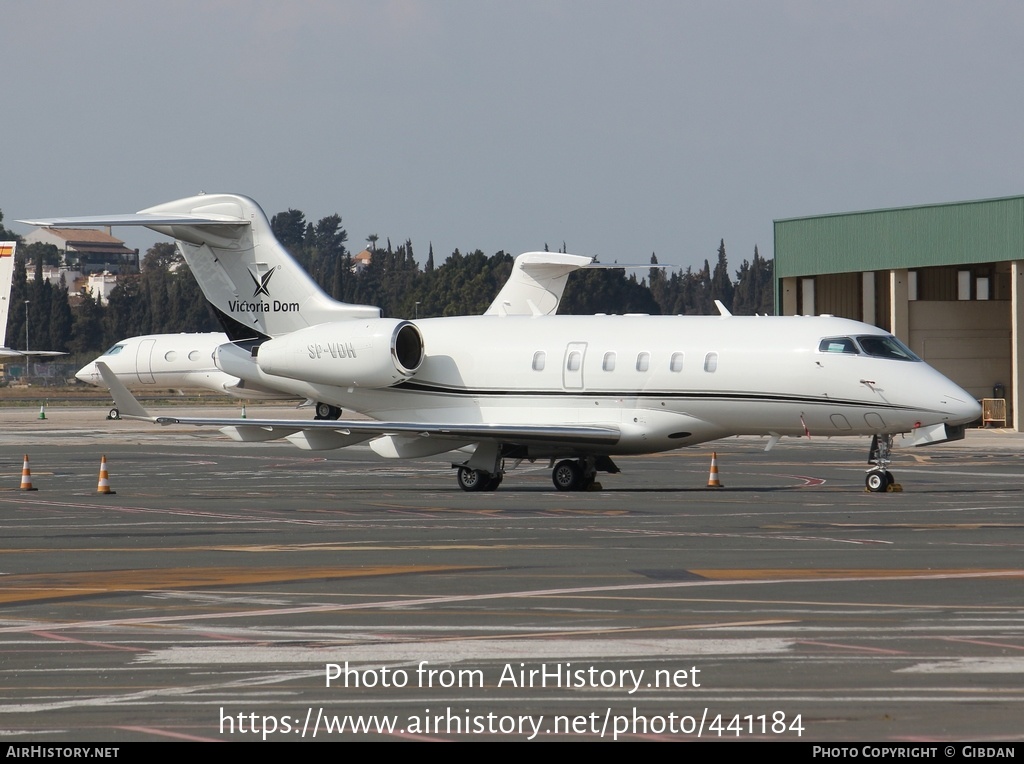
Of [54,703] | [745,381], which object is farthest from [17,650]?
[745,381]

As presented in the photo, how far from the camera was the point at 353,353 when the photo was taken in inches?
1159

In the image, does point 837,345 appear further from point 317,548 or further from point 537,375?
point 317,548

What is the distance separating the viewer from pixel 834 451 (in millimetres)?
Answer: 42531

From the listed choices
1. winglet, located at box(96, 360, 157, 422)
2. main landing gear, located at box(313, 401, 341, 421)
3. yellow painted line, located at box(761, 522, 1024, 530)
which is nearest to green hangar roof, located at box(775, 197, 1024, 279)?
main landing gear, located at box(313, 401, 341, 421)

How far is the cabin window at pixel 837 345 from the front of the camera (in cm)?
2608

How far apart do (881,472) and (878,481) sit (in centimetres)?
19

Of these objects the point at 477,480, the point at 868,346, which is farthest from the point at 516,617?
the point at 477,480

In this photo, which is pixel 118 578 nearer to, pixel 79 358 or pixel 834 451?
pixel 834 451

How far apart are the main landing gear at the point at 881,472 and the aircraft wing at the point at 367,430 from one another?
437 centimetres

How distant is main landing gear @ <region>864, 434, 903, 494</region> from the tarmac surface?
21.2 inches

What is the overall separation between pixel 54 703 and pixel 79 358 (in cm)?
13806

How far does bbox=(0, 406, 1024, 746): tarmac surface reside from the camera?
28.5ft

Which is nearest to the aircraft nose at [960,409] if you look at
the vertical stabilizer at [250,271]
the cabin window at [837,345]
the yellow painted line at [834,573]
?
the cabin window at [837,345]

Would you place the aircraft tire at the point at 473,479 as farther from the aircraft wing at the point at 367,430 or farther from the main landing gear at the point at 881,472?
the main landing gear at the point at 881,472
